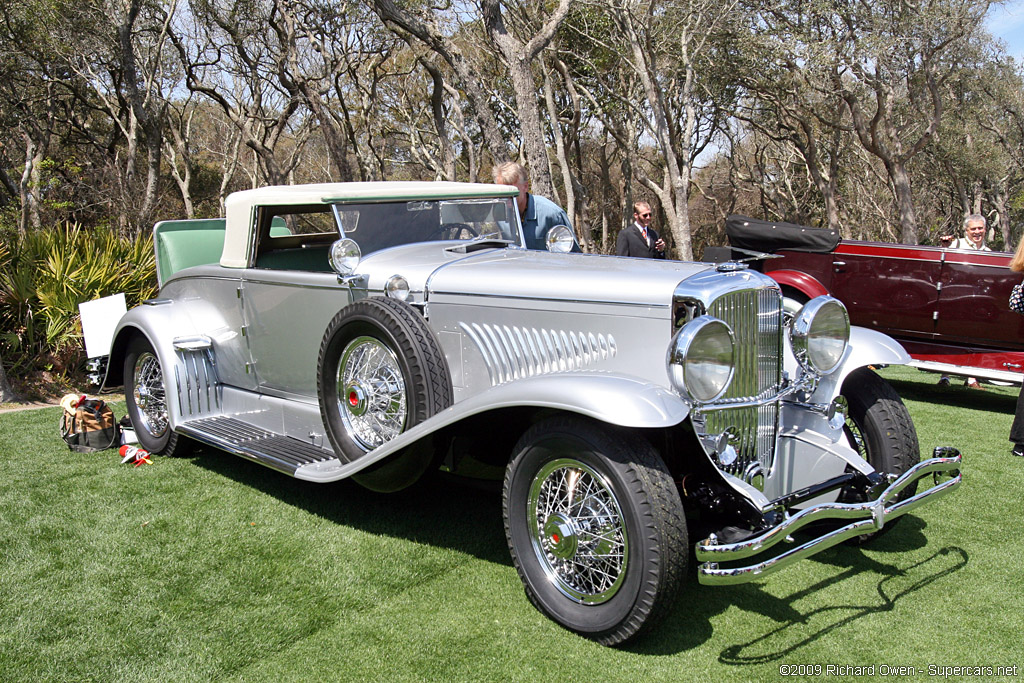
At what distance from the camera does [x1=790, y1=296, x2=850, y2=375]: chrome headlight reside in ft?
11.3

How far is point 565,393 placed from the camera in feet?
9.59

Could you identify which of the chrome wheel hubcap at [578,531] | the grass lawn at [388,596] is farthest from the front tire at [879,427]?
the chrome wheel hubcap at [578,531]

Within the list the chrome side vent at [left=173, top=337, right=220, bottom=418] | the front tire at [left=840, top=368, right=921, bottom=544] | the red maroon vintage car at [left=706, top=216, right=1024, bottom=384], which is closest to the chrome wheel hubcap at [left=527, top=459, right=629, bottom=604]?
the front tire at [left=840, top=368, right=921, bottom=544]

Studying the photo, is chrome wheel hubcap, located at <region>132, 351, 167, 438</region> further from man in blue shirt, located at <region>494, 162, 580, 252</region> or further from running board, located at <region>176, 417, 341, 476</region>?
man in blue shirt, located at <region>494, 162, 580, 252</region>

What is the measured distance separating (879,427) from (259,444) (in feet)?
10.7

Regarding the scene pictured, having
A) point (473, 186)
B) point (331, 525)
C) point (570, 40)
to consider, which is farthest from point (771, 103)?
point (331, 525)

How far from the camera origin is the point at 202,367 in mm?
5207

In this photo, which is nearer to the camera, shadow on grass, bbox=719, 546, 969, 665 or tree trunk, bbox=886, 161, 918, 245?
shadow on grass, bbox=719, 546, 969, 665

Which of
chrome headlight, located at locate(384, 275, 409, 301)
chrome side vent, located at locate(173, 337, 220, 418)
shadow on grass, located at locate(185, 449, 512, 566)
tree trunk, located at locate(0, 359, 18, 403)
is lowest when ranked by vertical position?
shadow on grass, located at locate(185, 449, 512, 566)

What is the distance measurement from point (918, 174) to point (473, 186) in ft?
101

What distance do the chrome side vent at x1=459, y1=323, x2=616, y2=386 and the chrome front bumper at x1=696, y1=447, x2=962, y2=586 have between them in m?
0.94

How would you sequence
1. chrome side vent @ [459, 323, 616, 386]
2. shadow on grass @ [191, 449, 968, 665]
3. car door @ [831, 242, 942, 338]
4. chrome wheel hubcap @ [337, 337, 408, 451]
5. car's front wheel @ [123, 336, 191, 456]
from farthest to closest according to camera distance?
car door @ [831, 242, 942, 338] < car's front wheel @ [123, 336, 191, 456] < chrome wheel hubcap @ [337, 337, 408, 451] < chrome side vent @ [459, 323, 616, 386] < shadow on grass @ [191, 449, 968, 665]

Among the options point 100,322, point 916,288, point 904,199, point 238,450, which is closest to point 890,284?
point 916,288

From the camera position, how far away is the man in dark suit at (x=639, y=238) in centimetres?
737
